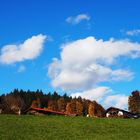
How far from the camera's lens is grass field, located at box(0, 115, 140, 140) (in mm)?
46000

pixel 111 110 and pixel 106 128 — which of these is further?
pixel 111 110

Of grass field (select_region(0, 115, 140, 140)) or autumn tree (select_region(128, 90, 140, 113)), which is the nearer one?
grass field (select_region(0, 115, 140, 140))

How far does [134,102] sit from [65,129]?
380 feet

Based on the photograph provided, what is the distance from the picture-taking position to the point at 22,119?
5966 centimetres

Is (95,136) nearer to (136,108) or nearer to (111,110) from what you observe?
(111,110)

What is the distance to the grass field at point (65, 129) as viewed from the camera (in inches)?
1811

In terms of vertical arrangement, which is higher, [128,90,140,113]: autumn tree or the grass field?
[128,90,140,113]: autumn tree

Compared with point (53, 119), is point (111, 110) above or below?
above

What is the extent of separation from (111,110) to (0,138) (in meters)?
93.7

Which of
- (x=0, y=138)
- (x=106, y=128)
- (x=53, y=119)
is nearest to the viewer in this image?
(x=0, y=138)

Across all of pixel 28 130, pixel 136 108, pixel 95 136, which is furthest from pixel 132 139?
pixel 136 108

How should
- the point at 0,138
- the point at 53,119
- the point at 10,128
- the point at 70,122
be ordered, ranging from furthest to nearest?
the point at 53,119 → the point at 70,122 → the point at 10,128 → the point at 0,138

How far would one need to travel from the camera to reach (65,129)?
51.2m

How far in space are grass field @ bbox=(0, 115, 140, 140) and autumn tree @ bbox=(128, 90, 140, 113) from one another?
322 feet
